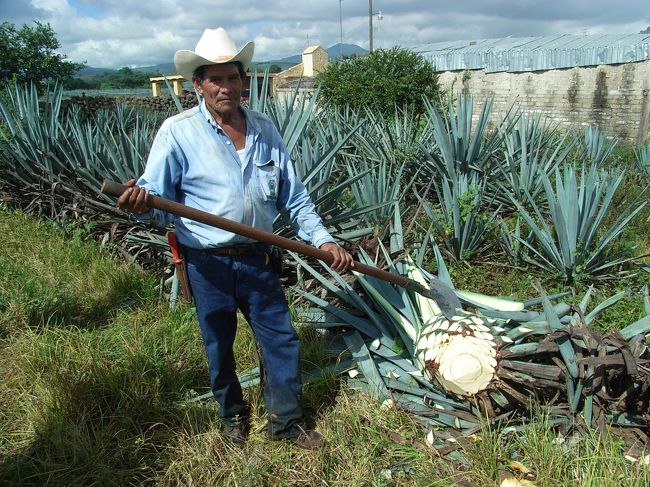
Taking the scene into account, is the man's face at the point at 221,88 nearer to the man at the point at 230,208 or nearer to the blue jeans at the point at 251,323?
the man at the point at 230,208

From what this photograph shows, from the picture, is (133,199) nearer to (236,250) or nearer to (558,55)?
(236,250)

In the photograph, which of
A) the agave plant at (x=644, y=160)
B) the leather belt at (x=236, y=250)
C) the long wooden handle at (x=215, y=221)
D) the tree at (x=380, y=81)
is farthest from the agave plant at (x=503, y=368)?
the tree at (x=380, y=81)

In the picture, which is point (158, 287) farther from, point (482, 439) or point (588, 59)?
point (588, 59)

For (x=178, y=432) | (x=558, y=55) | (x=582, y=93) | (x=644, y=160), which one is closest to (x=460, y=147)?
(x=644, y=160)

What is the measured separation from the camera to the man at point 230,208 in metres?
2.14

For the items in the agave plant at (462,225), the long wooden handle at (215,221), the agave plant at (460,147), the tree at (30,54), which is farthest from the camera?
the tree at (30,54)

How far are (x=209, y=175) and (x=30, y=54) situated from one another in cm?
1911

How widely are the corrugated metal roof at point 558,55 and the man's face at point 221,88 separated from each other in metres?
10.2

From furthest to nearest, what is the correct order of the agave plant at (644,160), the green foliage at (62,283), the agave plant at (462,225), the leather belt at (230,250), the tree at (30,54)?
1. the tree at (30,54)
2. the agave plant at (644,160)
3. the agave plant at (462,225)
4. the green foliage at (62,283)
5. the leather belt at (230,250)

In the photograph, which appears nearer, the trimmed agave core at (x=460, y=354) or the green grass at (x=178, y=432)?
the green grass at (x=178, y=432)

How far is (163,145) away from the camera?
2127mm

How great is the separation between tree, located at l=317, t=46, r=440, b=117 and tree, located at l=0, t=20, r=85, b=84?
10943mm

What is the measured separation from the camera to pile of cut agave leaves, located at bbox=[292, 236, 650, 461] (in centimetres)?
219

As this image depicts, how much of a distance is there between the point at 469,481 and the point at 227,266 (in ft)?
4.15
